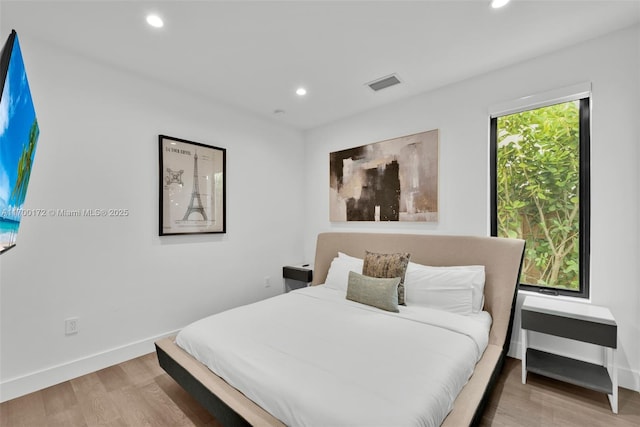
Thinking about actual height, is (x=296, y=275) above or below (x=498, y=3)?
below

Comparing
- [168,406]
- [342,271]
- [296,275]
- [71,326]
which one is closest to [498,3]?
[342,271]

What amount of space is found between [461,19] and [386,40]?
510mm

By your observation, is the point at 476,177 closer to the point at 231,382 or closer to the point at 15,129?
the point at 231,382

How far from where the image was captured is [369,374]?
1.40 metres

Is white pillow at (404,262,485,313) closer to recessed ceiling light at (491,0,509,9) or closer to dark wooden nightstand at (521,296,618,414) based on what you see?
dark wooden nightstand at (521,296,618,414)

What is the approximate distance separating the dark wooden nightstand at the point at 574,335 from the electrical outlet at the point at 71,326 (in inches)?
138

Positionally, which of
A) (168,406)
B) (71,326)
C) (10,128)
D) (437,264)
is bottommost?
(168,406)

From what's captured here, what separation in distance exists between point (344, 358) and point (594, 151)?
96.2 inches

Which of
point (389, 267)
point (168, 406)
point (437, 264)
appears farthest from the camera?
point (437, 264)

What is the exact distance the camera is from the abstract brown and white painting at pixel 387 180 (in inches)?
119

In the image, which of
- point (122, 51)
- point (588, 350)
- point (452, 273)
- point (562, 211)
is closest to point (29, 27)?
point (122, 51)

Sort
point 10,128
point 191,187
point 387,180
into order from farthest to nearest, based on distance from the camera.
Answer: point 387,180 < point 191,187 < point 10,128

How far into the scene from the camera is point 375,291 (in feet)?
8.00

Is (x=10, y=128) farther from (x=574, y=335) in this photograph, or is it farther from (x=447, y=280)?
(x=574, y=335)
